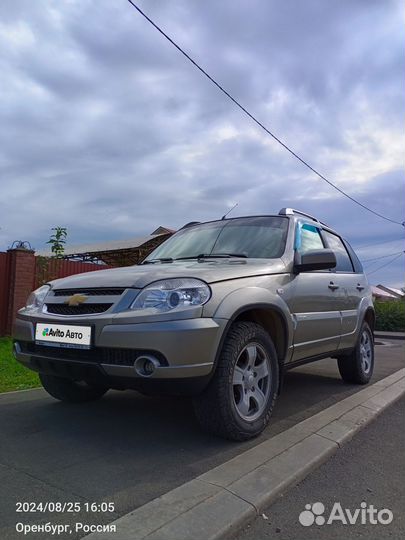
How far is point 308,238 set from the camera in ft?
16.2

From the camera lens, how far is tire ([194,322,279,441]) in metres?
3.20

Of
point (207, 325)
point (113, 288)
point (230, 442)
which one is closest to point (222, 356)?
point (207, 325)

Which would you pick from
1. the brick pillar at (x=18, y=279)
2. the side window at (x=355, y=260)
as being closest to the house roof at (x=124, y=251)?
the brick pillar at (x=18, y=279)

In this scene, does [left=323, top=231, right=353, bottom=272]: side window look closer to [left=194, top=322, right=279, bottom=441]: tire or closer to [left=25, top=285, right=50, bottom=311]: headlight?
[left=194, top=322, right=279, bottom=441]: tire

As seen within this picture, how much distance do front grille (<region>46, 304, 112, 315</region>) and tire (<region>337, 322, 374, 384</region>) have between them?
3.42 metres

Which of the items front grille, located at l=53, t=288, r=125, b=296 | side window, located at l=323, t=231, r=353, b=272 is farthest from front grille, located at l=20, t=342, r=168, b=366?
side window, located at l=323, t=231, r=353, b=272

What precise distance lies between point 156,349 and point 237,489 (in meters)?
0.93

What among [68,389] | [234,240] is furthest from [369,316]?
[68,389]

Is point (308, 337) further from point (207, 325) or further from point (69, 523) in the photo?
point (69, 523)

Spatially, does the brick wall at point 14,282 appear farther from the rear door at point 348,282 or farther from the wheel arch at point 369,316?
the wheel arch at point 369,316

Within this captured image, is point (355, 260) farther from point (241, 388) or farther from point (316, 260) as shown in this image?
point (241, 388)

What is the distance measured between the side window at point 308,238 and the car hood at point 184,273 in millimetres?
635

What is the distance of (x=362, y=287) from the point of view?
588 cm

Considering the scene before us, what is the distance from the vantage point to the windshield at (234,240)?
431 cm
